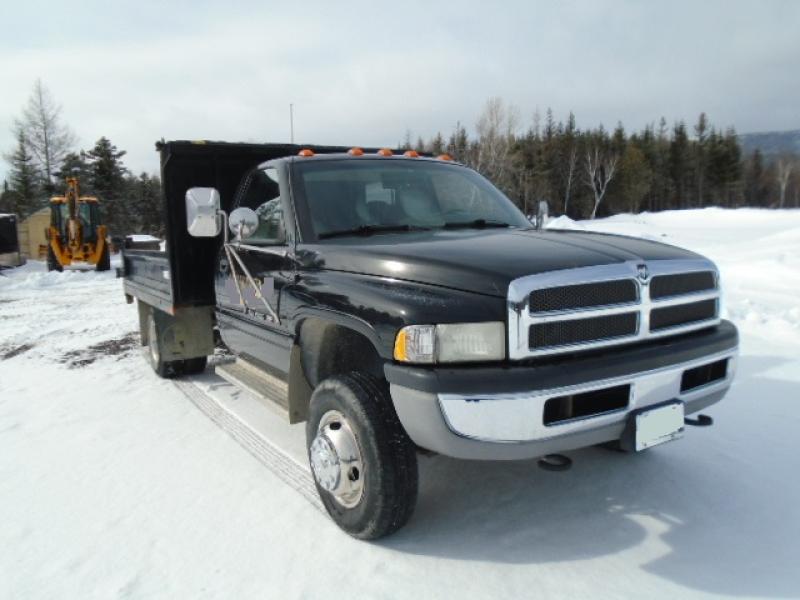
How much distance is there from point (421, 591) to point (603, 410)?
3.57 feet

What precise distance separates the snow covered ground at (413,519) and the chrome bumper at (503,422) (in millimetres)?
605

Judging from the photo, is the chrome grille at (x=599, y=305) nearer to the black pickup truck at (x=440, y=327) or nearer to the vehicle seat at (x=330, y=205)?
the black pickup truck at (x=440, y=327)

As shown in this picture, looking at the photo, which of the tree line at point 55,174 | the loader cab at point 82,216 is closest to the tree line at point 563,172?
the tree line at point 55,174

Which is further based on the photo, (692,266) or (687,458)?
(687,458)

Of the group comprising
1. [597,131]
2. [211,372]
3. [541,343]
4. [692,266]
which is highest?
[597,131]

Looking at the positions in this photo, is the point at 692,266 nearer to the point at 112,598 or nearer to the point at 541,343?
the point at 541,343

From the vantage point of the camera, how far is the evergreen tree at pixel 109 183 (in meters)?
43.8

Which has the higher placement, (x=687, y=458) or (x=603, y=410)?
(x=603, y=410)

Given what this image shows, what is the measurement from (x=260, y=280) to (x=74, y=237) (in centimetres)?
1965

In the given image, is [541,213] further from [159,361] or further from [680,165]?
[680,165]

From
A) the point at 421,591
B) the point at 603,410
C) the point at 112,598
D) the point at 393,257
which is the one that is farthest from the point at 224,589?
the point at 603,410

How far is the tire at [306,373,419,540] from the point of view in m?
2.74

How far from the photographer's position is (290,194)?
367cm

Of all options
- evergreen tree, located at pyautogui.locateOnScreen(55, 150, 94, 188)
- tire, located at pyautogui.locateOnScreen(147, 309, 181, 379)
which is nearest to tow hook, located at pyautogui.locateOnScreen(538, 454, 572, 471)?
tire, located at pyautogui.locateOnScreen(147, 309, 181, 379)
